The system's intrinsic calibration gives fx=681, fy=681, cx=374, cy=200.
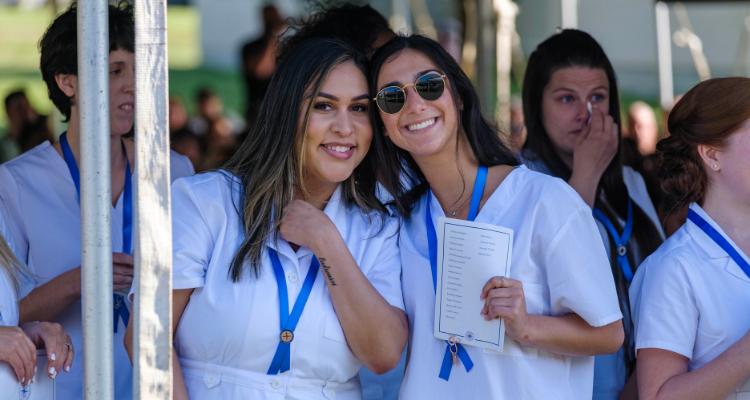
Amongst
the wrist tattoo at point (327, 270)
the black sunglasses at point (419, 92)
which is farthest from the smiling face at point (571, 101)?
the wrist tattoo at point (327, 270)

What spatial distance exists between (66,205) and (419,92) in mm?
1353

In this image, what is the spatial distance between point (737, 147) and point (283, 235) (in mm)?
1354

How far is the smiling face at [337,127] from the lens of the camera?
6.80 feet

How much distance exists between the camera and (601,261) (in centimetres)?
191

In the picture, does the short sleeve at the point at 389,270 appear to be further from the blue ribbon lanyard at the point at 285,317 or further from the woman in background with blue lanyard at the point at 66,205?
the woman in background with blue lanyard at the point at 66,205

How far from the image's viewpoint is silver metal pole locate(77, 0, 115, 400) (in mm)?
1452

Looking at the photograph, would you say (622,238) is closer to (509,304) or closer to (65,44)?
(509,304)

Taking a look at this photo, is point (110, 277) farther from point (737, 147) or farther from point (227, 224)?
point (737, 147)

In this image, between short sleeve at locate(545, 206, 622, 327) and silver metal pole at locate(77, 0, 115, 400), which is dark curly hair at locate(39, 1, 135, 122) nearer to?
silver metal pole at locate(77, 0, 115, 400)

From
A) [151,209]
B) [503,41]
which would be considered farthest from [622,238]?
[503,41]

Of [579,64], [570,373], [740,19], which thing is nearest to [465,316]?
[570,373]

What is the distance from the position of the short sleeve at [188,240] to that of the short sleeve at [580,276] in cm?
97

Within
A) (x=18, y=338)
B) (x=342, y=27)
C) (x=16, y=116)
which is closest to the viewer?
(x=18, y=338)

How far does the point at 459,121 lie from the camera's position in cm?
218
